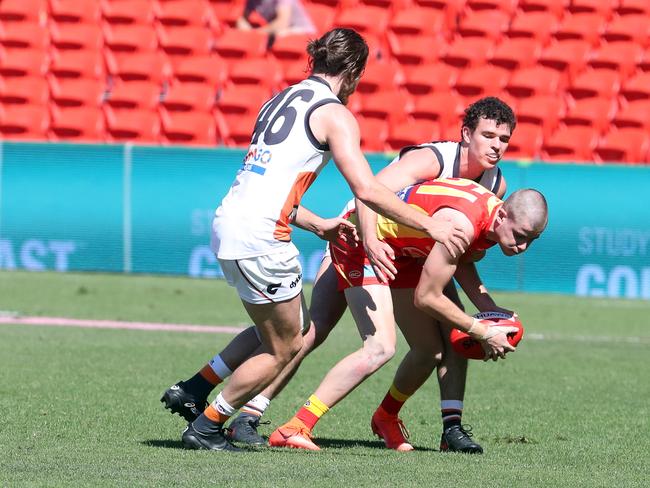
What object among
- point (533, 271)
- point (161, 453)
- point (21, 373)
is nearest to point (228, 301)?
point (533, 271)

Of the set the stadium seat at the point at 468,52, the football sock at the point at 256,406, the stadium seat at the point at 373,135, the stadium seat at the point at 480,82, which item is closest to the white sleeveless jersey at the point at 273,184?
the football sock at the point at 256,406

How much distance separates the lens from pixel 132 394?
860cm

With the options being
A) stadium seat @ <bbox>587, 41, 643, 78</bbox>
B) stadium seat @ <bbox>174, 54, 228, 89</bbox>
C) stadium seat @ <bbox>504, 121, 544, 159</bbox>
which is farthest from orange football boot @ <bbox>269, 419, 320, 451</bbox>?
stadium seat @ <bbox>587, 41, 643, 78</bbox>

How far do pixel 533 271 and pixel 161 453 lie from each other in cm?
1117

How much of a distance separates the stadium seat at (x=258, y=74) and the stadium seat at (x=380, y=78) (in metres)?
1.28

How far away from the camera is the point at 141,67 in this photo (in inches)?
787

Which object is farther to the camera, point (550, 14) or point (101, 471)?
point (550, 14)

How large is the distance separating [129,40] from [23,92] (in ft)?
6.04

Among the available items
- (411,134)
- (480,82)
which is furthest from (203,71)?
(480,82)

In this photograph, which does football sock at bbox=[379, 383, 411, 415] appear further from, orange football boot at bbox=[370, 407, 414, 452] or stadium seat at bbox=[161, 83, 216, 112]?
stadium seat at bbox=[161, 83, 216, 112]

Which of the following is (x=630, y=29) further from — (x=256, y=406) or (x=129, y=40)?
(x=256, y=406)

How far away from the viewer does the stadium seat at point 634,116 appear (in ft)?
61.3

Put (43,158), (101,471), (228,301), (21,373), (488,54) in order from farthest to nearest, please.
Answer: (488,54)
(43,158)
(228,301)
(21,373)
(101,471)

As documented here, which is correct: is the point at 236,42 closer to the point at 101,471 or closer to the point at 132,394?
the point at 132,394
